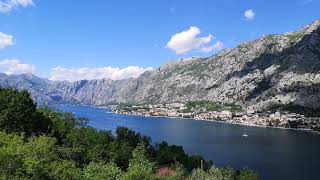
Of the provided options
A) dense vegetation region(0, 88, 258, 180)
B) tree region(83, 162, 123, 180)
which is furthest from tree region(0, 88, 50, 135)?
tree region(83, 162, 123, 180)

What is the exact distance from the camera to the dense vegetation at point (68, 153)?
3822cm

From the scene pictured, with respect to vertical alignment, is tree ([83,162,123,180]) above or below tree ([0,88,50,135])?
below

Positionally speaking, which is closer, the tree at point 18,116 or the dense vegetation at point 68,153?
the dense vegetation at point 68,153

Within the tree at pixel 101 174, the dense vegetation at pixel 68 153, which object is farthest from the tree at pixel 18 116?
the tree at pixel 101 174

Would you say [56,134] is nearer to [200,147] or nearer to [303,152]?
[200,147]

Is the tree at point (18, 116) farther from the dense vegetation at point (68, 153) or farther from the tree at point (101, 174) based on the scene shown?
the tree at point (101, 174)

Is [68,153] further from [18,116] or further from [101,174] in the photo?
[18,116]

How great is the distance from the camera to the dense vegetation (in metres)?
38.2

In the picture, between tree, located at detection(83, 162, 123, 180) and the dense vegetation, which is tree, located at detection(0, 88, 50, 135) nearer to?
the dense vegetation

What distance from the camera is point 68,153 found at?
66.9 meters

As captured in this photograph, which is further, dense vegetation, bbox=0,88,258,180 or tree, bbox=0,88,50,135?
tree, bbox=0,88,50,135

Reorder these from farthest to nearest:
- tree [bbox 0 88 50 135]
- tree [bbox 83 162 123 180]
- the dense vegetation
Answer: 1. tree [bbox 0 88 50 135]
2. tree [bbox 83 162 123 180]
3. the dense vegetation

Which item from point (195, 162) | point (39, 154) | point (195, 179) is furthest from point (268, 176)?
point (39, 154)

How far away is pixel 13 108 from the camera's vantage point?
86.5 meters
